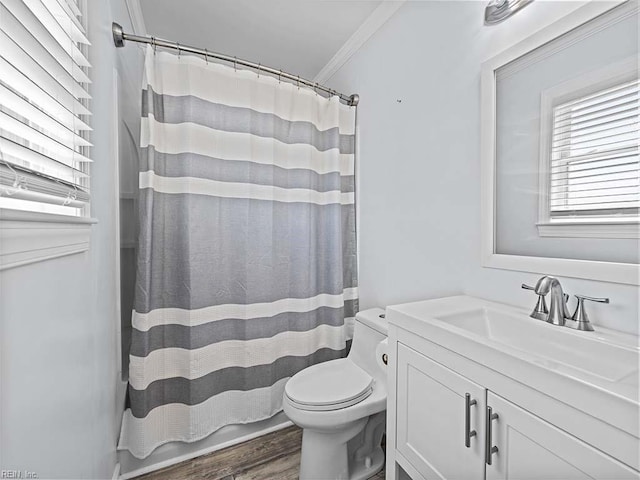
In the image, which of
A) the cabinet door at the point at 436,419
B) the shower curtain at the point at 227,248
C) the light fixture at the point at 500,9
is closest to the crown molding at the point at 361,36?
the shower curtain at the point at 227,248

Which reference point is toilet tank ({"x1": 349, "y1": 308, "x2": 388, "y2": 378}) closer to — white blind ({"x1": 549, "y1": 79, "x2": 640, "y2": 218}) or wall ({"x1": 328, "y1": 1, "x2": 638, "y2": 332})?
wall ({"x1": 328, "y1": 1, "x2": 638, "y2": 332})

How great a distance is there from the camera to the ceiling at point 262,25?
66.2 inches

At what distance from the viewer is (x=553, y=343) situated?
90 cm

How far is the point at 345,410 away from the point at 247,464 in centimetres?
69

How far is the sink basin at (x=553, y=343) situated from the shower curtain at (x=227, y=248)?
94 centimetres

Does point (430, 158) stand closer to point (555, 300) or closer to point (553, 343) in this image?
point (555, 300)

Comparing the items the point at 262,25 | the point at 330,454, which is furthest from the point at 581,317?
the point at 262,25

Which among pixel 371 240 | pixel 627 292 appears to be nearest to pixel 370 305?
pixel 371 240

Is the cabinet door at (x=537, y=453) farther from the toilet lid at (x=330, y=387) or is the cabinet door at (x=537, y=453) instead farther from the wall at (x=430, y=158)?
the toilet lid at (x=330, y=387)

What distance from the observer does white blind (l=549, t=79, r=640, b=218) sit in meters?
0.84

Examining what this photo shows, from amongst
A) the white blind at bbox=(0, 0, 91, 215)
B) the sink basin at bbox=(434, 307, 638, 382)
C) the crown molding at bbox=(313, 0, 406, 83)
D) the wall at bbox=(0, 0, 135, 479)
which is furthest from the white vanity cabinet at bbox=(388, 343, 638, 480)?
the crown molding at bbox=(313, 0, 406, 83)

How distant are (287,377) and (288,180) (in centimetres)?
119

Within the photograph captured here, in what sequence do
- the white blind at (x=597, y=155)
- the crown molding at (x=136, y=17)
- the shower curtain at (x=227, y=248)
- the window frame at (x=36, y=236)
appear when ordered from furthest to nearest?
1. the crown molding at (x=136, y=17)
2. the shower curtain at (x=227, y=248)
3. the white blind at (x=597, y=155)
4. the window frame at (x=36, y=236)

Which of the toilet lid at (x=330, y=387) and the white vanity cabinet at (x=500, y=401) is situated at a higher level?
the white vanity cabinet at (x=500, y=401)
